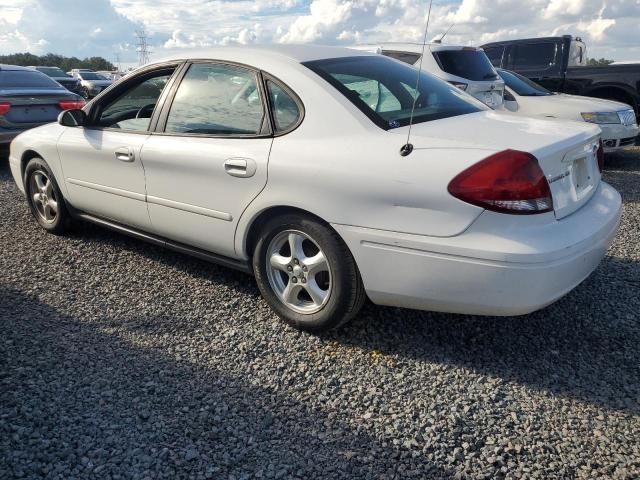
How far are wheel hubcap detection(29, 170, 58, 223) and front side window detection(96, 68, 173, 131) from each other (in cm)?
100

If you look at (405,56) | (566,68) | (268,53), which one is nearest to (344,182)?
(268,53)

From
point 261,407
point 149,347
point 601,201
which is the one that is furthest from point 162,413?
point 601,201

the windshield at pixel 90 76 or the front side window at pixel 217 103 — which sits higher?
the front side window at pixel 217 103

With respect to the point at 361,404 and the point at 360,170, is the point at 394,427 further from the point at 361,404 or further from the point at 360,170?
the point at 360,170

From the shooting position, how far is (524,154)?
8.02 feet

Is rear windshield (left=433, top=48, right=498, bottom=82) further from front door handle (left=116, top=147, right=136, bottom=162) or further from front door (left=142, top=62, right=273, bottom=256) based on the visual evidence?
front door handle (left=116, top=147, right=136, bottom=162)

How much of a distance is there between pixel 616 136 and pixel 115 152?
6.75m

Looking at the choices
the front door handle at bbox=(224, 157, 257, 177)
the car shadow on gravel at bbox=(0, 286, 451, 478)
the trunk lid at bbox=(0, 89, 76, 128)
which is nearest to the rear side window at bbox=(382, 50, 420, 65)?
the trunk lid at bbox=(0, 89, 76, 128)

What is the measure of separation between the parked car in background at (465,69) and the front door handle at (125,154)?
4.81 meters

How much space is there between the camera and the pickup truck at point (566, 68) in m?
9.97

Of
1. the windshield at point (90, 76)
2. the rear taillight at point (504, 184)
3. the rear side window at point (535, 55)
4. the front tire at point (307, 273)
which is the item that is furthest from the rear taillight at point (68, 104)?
the windshield at point (90, 76)

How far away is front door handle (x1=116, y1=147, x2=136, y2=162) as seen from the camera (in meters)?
3.69

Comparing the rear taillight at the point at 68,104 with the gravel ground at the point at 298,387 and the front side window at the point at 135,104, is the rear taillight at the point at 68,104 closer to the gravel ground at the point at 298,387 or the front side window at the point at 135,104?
the front side window at the point at 135,104

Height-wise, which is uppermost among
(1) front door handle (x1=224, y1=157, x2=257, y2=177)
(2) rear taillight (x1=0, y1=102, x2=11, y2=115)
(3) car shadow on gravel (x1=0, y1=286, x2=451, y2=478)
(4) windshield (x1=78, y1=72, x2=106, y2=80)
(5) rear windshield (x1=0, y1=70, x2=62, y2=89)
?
(5) rear windshield (x1=0, y1=70, x2=62, y2=89)
